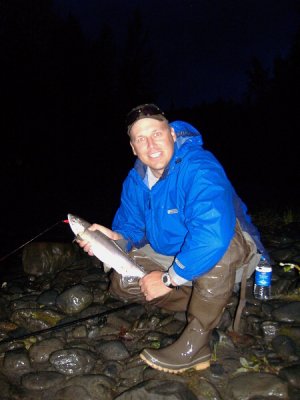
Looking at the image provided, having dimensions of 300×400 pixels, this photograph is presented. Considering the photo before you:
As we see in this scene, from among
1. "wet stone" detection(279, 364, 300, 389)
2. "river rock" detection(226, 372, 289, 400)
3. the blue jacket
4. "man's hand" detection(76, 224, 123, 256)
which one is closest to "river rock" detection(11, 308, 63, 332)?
"man's hand" detection(76, 224, 123, 256)

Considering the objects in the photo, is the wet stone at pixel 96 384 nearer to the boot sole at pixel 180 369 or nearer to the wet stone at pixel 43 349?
the boot sole at pixel 180 369

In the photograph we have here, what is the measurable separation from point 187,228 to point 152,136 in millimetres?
1022

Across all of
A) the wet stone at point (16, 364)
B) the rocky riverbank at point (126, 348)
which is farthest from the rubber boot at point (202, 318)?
the wet stone at point (16, 364)

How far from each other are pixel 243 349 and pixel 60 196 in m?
15.3

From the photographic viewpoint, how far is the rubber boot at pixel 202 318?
3.36 m

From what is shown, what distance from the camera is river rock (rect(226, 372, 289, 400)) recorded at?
3109 mm

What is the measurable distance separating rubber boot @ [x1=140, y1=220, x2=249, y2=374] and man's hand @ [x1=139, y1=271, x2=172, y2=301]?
0.99 ft

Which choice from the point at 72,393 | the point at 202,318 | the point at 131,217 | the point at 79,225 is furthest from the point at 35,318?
the point at 202,318

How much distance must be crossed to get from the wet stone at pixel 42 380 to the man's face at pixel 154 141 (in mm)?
2289

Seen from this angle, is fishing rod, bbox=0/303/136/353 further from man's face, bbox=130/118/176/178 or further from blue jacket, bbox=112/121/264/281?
man's face, bbox=130/118/176/178

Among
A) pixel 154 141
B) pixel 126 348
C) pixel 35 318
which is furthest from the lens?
pixel 35 318

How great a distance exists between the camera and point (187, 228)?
3633 millimetres

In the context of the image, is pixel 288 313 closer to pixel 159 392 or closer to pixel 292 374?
pixel 292 374

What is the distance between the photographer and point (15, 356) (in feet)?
12.3
